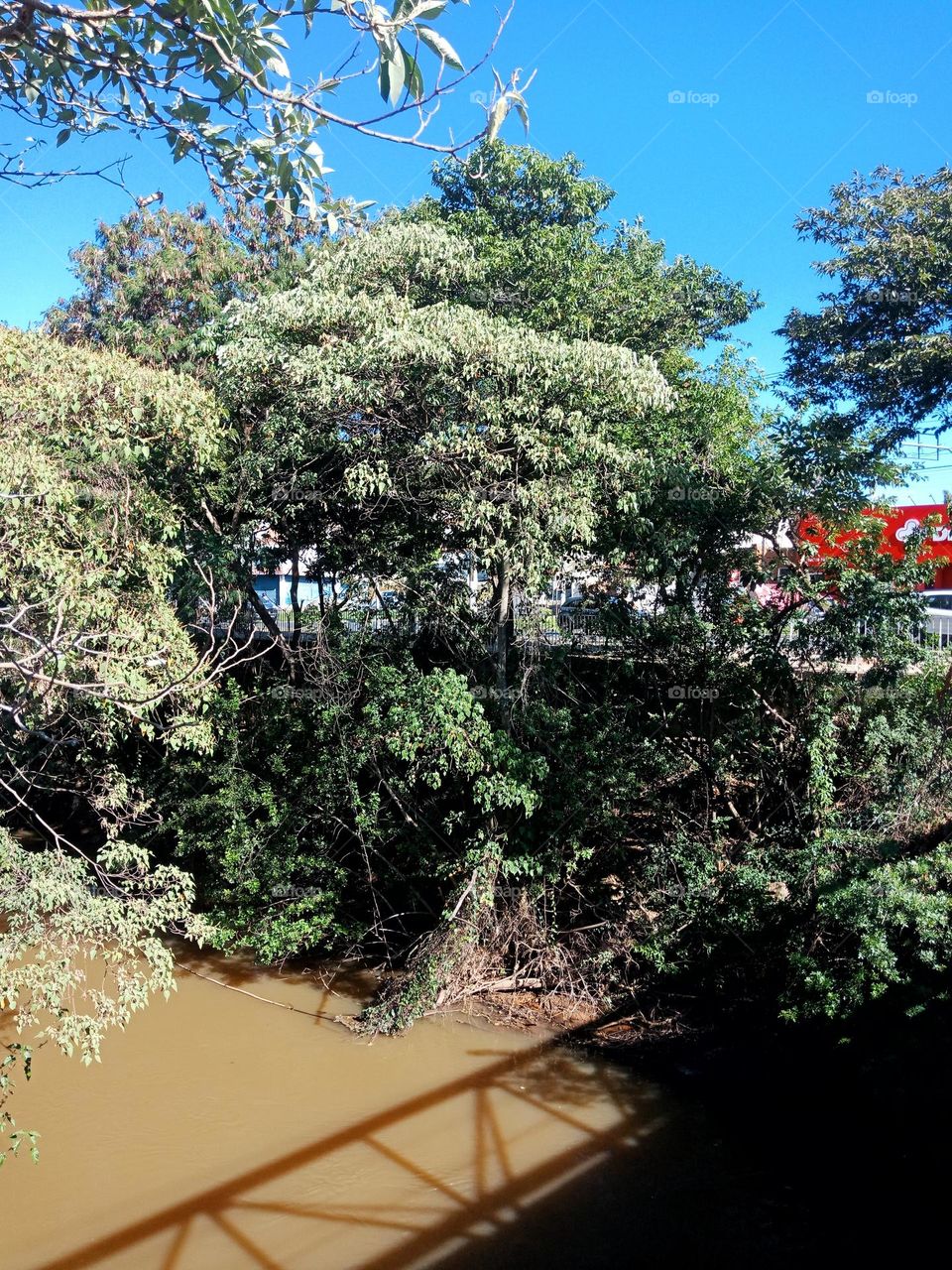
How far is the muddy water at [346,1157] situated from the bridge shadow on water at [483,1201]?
0.01 meters

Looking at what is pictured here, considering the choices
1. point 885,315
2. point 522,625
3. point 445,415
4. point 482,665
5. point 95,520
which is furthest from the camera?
point 885,315

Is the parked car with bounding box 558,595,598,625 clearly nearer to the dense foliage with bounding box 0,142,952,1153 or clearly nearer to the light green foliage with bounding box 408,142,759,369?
the dense foliage with bounding box 0,142,952,1153

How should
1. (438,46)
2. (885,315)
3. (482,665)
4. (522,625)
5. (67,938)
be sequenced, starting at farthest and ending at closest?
(885,315), (482,665), (522,625), (67,938), (438,46)

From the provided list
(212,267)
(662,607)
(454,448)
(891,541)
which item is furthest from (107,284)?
(891,541)

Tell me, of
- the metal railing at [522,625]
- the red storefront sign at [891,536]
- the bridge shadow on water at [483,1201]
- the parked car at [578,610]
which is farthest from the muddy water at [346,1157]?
the red storefront sign at [891,536]

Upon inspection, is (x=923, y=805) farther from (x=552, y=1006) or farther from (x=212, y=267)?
(x=212, y=267)

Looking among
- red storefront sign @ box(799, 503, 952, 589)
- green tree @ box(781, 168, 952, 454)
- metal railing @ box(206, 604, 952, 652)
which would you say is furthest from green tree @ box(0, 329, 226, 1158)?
green tree @ box(781, 168, 952, 454)

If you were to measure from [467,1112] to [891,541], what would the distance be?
513cm

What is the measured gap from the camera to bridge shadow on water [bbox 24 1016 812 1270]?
4848 mm

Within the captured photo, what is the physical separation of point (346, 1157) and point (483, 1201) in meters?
0.92

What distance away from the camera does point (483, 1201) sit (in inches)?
207

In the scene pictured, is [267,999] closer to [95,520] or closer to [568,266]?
[95,520]

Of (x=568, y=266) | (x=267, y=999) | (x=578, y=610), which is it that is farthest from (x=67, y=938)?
(x=568, y=266)

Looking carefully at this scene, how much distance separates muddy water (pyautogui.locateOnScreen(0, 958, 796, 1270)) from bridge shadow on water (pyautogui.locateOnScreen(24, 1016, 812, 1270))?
1cm
